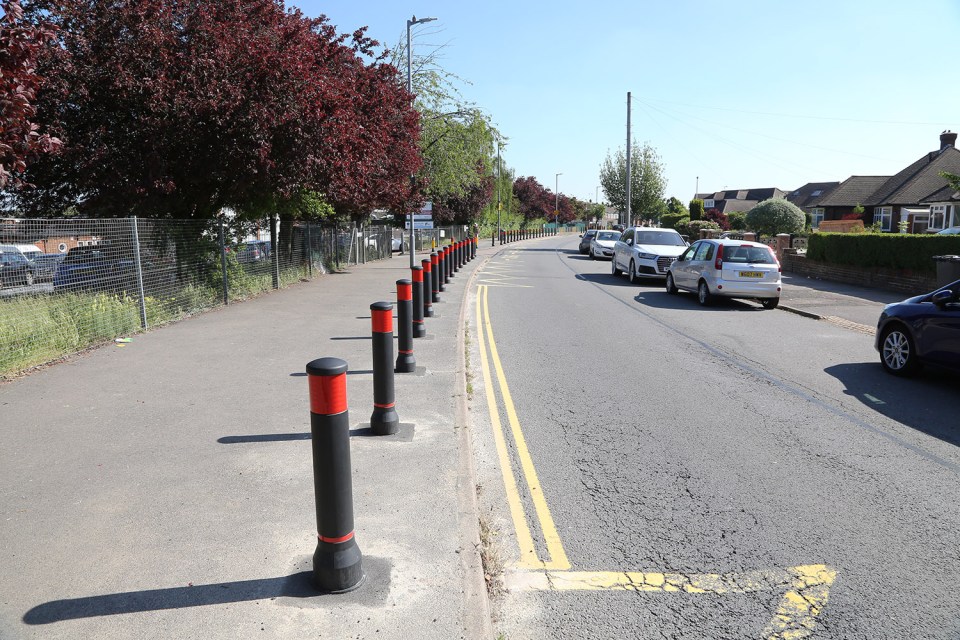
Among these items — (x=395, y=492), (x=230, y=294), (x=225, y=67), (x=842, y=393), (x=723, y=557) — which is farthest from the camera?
(x=230, y=294)

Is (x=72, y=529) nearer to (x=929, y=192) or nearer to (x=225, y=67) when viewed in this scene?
(x=225, y=67)

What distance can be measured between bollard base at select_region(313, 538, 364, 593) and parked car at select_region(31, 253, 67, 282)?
6.82 metres

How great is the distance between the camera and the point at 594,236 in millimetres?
38031

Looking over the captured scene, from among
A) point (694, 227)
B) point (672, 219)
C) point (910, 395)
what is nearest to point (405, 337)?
point (910, 395)

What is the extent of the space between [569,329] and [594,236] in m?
27.1

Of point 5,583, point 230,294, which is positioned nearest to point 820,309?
point 230,294

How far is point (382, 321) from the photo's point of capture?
5.38 metres

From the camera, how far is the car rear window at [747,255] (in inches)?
587

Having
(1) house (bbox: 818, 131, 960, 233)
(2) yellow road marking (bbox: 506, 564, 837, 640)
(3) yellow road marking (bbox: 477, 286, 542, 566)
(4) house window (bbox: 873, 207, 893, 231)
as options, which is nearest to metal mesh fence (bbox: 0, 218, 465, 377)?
(3) yellow road marking (bbox: 477, 286, 542, 566)

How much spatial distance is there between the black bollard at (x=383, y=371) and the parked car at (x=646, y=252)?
52.2ft

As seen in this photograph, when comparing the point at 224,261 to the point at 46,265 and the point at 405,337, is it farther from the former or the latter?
the point at 405,337

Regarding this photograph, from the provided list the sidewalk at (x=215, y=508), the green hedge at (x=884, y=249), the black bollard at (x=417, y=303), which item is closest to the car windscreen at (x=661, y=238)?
the green hedge at (x=884, y=249)

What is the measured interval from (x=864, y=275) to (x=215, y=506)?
2002 centimetres

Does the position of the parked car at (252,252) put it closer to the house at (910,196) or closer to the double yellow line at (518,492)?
the double yellow line at (518,492)
